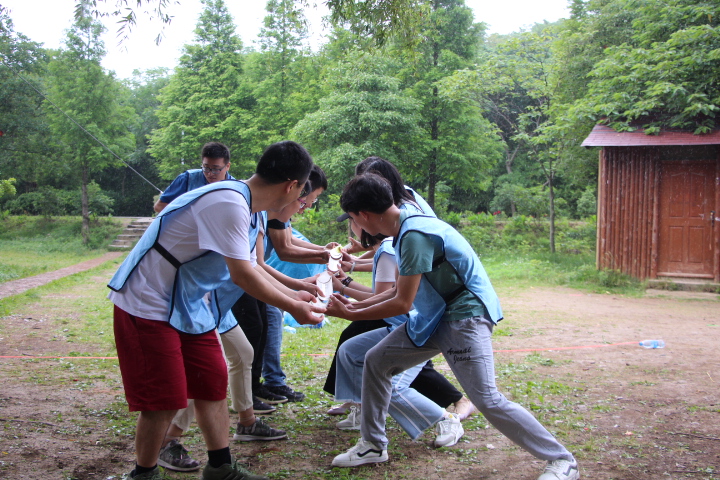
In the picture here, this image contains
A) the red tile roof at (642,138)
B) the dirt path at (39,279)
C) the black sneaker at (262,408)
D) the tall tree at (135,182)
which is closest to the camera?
the black sneaker at (262,408)

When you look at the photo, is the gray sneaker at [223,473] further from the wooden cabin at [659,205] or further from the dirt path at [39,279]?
the wooden cabin at [659,205]

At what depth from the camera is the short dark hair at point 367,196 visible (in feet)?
10.2

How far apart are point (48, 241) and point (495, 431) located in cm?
2265

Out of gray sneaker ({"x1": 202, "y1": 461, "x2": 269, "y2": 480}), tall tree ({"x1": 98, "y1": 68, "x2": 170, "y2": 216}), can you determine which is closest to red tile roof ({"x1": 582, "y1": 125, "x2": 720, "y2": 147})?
gray sneaker ({"x1": 202, "y1": 461, "x2": 269, "y2": 480})

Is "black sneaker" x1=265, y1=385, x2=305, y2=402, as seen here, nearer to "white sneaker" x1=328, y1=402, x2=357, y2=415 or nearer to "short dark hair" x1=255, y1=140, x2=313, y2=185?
"white sneaker" x1=328, y1=402, x2=357, y2=415

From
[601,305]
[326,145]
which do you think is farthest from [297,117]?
[601,305]

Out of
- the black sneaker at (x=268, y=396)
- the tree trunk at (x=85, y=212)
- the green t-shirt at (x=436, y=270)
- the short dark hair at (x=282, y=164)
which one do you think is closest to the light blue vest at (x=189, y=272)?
the short dark hair at (x=282, y=164)

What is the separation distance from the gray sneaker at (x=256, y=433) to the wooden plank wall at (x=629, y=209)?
1063 cm

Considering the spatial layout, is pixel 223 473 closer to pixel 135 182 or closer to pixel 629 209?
pixel 629 209

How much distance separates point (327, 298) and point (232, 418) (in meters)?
1.40

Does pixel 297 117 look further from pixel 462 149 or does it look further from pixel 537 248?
pixel 537 248

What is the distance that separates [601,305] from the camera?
10.0m

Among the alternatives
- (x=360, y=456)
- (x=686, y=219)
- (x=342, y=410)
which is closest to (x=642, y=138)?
(x=686, y=219)

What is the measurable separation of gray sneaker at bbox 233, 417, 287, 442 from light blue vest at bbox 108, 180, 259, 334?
116cm
